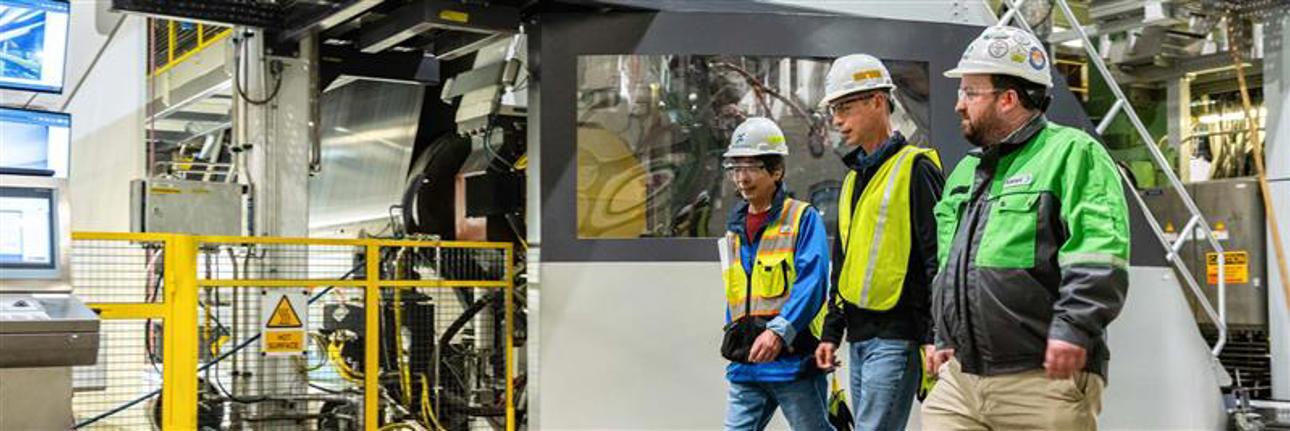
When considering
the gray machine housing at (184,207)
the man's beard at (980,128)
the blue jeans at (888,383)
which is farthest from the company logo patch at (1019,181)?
the gray machine housing at (184,207)

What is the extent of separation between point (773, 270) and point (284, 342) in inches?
124

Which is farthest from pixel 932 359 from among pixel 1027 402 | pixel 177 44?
pixel 177 44

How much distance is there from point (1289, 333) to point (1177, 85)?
2.67 meters

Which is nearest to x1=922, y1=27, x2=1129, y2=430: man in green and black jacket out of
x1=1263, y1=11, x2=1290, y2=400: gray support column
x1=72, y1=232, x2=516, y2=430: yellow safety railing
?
x1=72, y1=232, x2=516, y2=430: yellow safety railing

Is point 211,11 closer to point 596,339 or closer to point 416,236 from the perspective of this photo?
point 416,236

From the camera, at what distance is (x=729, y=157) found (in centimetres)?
428

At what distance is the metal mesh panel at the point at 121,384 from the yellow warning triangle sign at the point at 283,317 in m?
0.64

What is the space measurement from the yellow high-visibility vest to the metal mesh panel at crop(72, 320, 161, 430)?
3357mm

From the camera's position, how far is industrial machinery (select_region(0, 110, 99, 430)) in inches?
161

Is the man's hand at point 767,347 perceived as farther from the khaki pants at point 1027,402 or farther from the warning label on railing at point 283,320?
Answer: the warning label on railing at point 283,320

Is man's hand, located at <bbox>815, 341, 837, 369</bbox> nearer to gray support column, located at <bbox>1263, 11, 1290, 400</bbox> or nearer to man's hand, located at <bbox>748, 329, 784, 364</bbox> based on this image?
man's hand, located at <bbox>748, 329, 784, 364</bbox>

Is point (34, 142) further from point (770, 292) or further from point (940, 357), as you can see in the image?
point (940, 357)

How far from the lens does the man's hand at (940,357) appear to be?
3170 mm

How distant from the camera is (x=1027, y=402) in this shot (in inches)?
116
